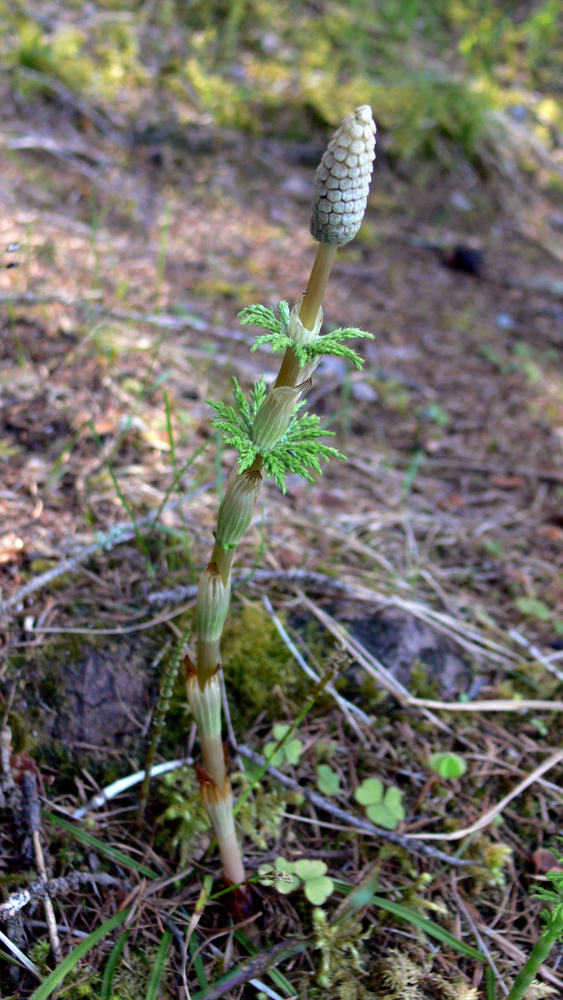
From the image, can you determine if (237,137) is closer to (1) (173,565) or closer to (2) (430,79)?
(2) (430,79)

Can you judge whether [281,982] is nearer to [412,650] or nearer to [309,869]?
[309,869]

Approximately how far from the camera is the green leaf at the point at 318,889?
153 centimetres

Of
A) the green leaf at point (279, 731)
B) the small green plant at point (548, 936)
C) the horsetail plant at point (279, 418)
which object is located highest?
the horsetail plant at point (279, 418)

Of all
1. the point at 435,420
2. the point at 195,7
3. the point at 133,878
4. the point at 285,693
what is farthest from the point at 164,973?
the point at 195,7

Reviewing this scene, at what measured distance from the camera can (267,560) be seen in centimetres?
219

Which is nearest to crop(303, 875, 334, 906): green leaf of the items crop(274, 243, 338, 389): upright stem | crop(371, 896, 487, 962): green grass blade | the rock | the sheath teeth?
crop(371, 896, 487, 962): green grass blade

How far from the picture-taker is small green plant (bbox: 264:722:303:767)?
1784 millimetres

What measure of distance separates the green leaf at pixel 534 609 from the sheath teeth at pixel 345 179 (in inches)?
73.0

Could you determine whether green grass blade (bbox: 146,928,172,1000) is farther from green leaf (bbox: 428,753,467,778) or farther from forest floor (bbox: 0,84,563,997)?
green leaf (bbox: 428,753,467,778)

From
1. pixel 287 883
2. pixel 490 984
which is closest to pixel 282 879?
pixel 287 883

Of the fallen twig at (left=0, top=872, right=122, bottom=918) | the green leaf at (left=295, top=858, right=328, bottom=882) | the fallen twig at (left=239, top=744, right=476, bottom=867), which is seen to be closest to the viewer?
the fallen twig at (left=0, top=872, right=122, bottom=918)

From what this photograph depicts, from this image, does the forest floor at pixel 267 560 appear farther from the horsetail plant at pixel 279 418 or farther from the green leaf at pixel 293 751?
the horsetail plant at pixel 279 418

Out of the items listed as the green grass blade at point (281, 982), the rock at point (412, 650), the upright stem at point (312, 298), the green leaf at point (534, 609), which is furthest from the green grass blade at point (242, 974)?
the green leaf at point (534, 609)

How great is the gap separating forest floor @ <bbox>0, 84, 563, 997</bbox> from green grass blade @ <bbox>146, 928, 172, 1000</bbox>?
0.15ft
